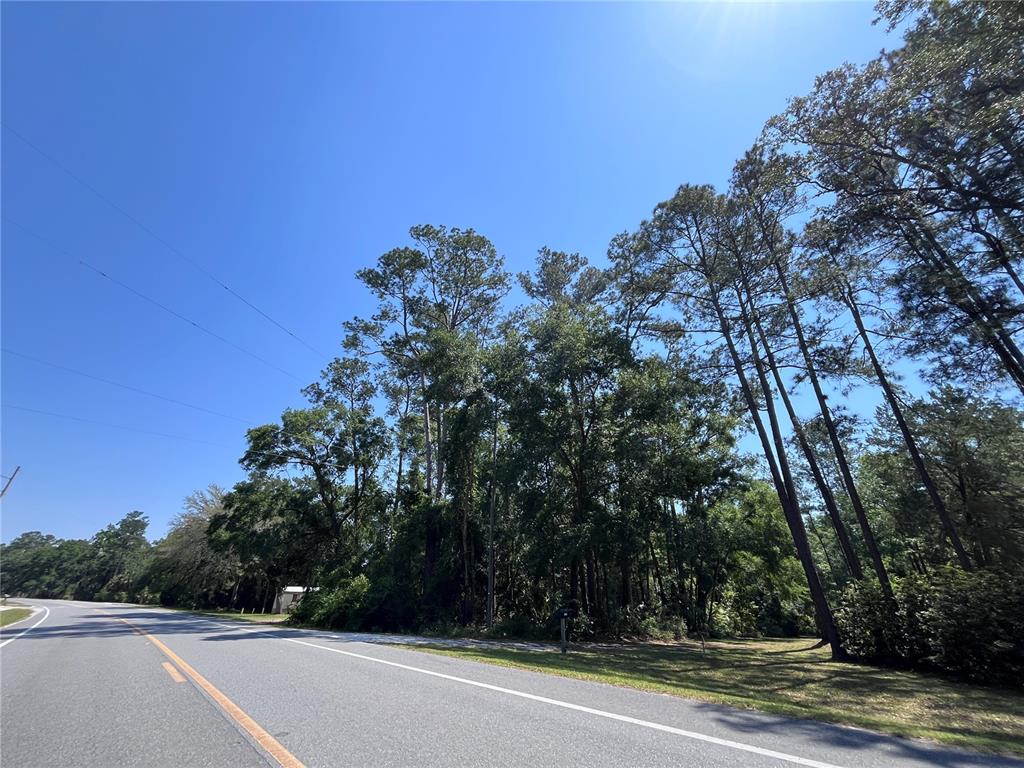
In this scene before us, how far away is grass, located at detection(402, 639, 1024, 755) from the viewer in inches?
213

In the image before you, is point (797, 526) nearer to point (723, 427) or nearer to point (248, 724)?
point (723, 427)

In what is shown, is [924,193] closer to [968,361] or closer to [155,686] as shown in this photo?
[968,361]

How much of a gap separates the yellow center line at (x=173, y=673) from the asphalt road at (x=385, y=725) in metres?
0.04

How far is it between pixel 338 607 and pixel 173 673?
47.8 feet

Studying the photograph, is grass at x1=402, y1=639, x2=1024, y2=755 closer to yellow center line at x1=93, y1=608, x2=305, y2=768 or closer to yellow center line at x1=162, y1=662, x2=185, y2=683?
yellow center line at x1=93, y1=608, x2=305, y2=768

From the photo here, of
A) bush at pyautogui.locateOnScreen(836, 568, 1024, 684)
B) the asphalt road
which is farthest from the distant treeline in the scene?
the asphalt road

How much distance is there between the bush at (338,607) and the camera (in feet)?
67.2

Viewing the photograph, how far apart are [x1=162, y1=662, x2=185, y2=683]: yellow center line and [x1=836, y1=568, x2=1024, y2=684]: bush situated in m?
14.4

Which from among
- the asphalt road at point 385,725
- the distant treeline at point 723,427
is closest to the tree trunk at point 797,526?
the distant treeline at point 723,427

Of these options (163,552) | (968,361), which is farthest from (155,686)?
(163,552)

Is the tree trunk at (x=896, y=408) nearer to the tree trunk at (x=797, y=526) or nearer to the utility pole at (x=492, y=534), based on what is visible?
the tree trunk at (x=797, y=526)

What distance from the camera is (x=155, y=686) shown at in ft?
21.9

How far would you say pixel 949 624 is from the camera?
9547 millimetres

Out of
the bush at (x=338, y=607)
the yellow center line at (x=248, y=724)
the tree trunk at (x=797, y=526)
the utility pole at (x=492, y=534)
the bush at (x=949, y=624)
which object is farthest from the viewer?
the bush at (x=338, y=607)
